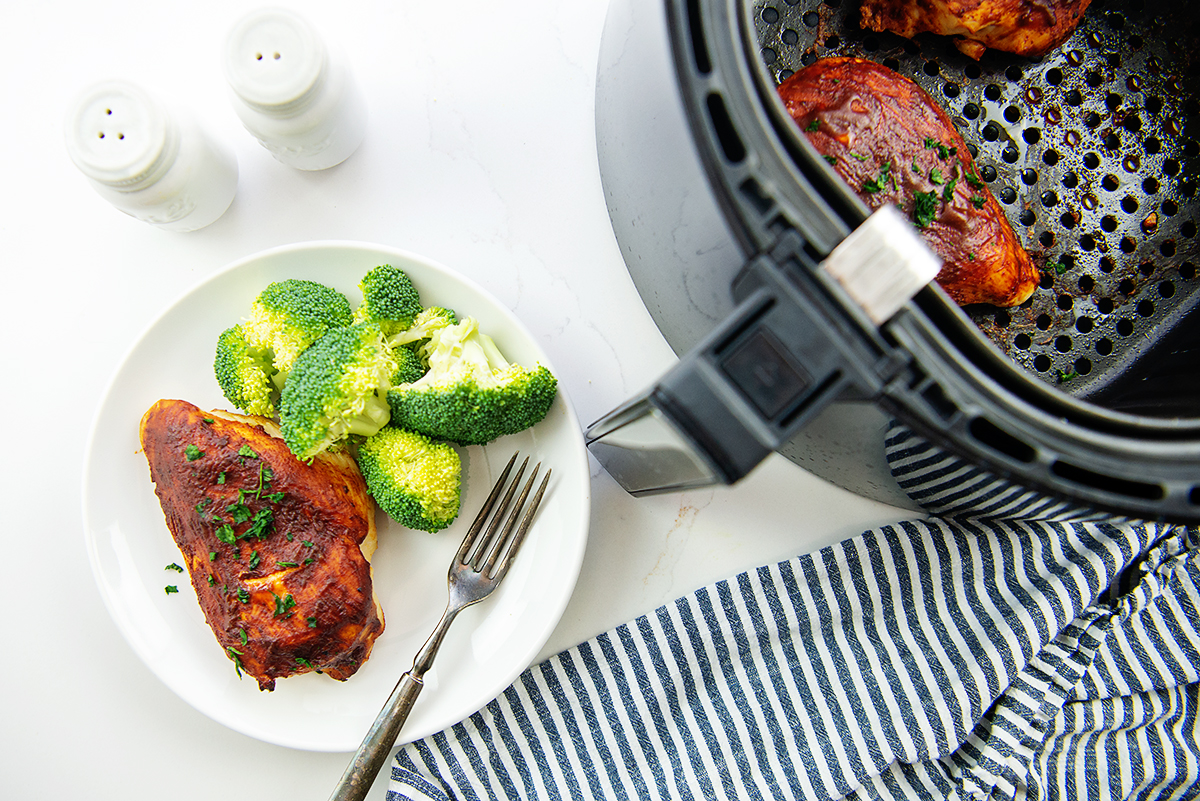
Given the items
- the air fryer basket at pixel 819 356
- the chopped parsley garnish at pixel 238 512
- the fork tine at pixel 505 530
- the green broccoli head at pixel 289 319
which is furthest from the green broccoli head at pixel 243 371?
the air fryer basket at pixel 819 356

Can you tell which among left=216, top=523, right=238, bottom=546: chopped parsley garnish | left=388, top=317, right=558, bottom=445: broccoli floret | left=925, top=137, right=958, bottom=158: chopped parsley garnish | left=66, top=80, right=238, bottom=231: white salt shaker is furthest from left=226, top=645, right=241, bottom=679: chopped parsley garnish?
left=925, top=137, right=958, bottom=158: chopped parsley garnish

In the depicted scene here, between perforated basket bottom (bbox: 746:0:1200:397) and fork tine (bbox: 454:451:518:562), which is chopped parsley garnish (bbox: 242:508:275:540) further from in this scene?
perforated basket bottom (bbox: 746:0:1200:397)

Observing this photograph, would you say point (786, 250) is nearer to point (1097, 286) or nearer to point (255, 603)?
point (1097, 286)

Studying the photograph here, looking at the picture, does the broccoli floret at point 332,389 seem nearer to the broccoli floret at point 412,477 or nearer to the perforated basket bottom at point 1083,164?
the broccoli floret at point 412,477

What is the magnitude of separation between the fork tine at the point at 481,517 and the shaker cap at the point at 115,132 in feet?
1.92

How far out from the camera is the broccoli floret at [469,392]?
98cm

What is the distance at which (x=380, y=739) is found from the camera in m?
1.02

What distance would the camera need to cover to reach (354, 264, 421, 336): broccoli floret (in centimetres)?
101

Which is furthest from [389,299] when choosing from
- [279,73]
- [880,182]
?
[880,182]

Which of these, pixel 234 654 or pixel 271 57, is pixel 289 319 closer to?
pixel 271 57

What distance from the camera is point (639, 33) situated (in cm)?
68

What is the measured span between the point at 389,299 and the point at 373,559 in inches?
14.8

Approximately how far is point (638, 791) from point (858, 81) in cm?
100

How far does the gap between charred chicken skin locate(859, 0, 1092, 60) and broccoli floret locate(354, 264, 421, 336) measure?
0.69 metres
